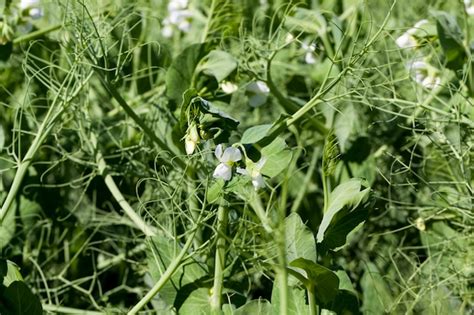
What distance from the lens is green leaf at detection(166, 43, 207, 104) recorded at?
100 centimetres

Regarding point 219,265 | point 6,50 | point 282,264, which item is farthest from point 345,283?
point 6,50

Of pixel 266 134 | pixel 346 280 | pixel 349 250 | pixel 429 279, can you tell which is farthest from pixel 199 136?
pixel 349 250

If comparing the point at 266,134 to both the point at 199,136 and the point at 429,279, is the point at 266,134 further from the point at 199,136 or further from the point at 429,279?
the point at 429,279

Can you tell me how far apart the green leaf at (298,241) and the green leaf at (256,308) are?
48 millimetres

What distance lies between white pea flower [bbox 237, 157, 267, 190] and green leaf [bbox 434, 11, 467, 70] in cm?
34

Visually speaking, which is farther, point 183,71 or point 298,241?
point 183,71

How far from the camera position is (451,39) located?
1.01 meters

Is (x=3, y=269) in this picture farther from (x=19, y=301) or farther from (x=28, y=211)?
(x=28, y=211)

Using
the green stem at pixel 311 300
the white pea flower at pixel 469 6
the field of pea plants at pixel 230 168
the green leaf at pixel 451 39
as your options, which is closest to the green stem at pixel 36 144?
the field of pea plants at pixel 230 168

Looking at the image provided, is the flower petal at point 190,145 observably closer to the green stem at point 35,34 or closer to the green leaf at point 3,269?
the green leaf at point 3,269

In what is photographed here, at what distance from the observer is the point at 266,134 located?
2.72 feet

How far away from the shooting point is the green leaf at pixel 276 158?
0.81 meters

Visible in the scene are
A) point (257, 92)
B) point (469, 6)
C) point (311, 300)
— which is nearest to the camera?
point (311, 300)

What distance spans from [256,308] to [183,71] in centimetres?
35
